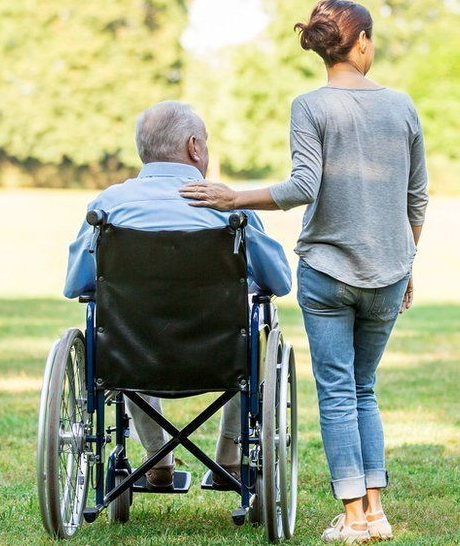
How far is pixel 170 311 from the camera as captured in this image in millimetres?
3320

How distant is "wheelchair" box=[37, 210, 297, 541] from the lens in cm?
325

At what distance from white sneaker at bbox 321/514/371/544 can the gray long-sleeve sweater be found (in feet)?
2.52

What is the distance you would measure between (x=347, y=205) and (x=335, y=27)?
0.53 metres

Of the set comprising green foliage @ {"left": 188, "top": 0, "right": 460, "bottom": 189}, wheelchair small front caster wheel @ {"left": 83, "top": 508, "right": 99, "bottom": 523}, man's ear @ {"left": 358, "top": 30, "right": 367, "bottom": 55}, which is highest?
green foliage @ {"left": 188, "top": 0, "right": 460, "bottom": 189}

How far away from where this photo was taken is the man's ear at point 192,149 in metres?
3.50

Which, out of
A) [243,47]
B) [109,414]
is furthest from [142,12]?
[109,414]

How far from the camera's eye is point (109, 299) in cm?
333

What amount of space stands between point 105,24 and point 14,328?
152 feet

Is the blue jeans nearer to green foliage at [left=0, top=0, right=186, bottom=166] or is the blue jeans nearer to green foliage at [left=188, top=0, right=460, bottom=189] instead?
green foliage at [left=188, top=0, right=460, bottom=189]

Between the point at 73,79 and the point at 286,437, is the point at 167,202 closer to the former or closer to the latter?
the point at 286,437

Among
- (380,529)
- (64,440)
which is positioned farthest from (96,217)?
(380,529)

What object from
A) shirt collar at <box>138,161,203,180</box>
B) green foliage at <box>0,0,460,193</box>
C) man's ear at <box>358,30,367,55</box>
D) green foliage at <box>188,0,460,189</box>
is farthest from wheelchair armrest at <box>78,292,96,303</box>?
green foliage at <box>0,0,460,193</box>

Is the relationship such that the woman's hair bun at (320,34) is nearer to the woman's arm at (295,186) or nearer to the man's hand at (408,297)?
the woman's arm at (295,186)

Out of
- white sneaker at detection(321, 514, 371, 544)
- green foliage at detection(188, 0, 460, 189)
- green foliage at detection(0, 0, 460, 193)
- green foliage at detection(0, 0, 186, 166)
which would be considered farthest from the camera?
green foliage at detection(0, 0, 186, 166)
